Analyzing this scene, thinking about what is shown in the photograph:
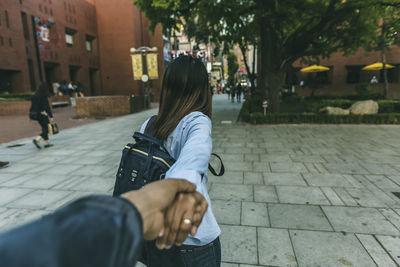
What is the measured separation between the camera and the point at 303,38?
424 inches

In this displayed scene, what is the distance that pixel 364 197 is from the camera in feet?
12.3

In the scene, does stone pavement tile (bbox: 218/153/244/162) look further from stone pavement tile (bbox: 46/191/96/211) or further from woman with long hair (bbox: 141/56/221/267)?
woman with long hair (bbox: 141/56/221/267)

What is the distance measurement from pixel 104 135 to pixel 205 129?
9263mm

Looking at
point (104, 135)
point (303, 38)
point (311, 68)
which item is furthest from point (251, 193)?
point (311, 68)

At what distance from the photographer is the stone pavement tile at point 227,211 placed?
127 inches

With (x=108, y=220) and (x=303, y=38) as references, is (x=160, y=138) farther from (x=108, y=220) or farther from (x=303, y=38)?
(x=303, y=38)

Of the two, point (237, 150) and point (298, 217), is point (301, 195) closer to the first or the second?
point (298, 217)

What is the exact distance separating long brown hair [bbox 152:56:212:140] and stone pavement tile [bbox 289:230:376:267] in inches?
81.6

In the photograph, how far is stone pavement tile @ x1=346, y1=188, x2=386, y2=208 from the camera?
3523mm

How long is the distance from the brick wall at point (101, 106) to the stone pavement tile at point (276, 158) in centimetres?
1313

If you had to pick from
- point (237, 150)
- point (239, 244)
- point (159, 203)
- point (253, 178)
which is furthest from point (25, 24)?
point (159, 203)

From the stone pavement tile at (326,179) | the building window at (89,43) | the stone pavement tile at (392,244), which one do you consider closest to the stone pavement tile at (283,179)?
the stone pavement tile at (326,179)

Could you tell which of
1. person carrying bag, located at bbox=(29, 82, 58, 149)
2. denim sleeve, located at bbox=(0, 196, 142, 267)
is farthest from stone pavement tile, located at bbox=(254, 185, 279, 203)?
person carrying bag, located at bbox=(29, 82, 58, 149)

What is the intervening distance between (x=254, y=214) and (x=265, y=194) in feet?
2.35
